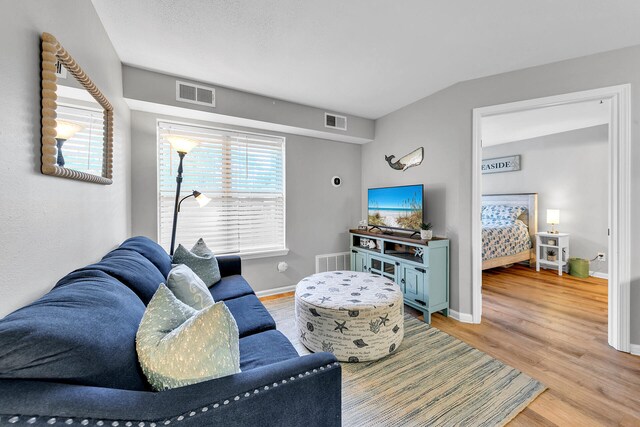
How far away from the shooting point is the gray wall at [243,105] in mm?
2354

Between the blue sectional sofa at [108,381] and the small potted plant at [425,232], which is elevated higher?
the small potted plant at [425,232]

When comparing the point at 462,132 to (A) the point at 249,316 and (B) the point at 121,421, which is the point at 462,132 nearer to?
(A) the point at 249,316

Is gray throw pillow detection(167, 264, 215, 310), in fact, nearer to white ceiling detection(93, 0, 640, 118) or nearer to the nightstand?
white ceiling detection(93, 0, 640, 118)

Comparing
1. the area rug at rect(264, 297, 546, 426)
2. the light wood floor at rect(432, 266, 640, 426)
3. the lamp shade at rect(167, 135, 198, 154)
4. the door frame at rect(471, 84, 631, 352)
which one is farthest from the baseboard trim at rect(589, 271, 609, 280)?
the lamp shade at rect(167, 135, 198, 154)

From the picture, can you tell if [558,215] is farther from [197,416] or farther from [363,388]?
[197,416]

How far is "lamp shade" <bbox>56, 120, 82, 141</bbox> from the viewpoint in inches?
44.3

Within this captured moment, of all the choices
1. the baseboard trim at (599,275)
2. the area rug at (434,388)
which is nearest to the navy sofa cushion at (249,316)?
the area rug at (434,388)

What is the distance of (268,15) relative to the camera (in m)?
1.71

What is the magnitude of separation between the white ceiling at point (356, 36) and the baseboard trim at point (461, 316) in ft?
7.75

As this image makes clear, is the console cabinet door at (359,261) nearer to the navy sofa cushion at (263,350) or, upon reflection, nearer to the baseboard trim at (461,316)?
the baseboard trim at (461,316)

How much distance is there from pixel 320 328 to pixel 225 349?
1231mm

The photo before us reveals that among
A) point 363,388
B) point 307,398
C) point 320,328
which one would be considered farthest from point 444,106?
point 307,398

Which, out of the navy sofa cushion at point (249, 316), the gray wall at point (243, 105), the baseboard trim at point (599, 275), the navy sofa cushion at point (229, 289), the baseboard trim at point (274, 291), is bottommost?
the baseboard trim at point (274, 291)

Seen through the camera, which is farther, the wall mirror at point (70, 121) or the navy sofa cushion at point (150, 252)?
the navy sofa cushion at point (150, 252)
